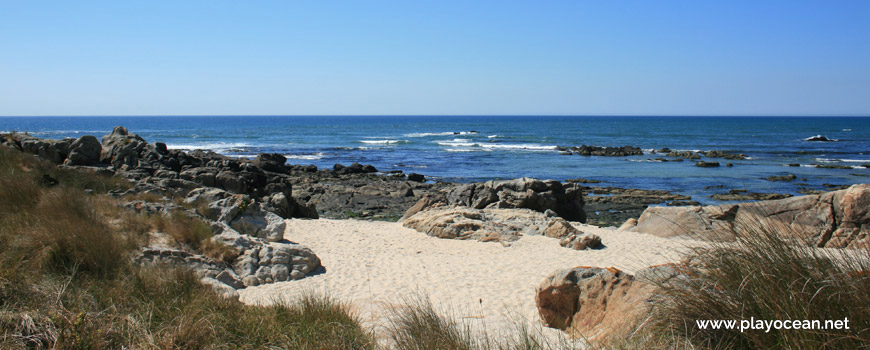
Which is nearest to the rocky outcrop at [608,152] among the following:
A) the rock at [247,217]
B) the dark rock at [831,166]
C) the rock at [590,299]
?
the dark rock at [831,166]

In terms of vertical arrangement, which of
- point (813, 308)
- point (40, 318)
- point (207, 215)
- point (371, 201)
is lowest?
point (371, 201)

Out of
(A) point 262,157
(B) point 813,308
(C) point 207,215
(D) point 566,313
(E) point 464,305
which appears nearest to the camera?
(B) point 813,308

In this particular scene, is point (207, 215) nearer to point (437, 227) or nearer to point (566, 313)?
point (437, 227)

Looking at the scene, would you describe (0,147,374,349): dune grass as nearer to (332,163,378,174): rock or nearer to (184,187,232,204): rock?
(184,187,232,204): rock

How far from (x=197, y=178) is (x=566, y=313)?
13.0 m

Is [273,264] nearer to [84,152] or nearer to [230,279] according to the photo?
[230,279]

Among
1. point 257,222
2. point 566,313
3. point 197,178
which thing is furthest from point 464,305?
point 197,178

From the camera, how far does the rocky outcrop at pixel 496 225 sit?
12007 millimetres

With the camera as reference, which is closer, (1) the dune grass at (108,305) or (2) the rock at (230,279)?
(1) the dune grass at (108,305)

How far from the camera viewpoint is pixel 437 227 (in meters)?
13.3

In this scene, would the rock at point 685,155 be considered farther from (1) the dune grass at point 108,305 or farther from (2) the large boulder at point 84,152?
(1) the dune grass at point 108,305

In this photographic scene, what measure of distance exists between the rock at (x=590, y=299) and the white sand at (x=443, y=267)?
0.90 ft

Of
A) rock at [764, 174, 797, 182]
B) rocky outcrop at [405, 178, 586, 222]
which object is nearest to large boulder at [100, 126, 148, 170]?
rocky outcrop at [405, 178, 586, 222]

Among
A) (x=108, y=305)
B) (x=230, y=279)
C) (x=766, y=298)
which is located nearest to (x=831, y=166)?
(x=766, y=298)
